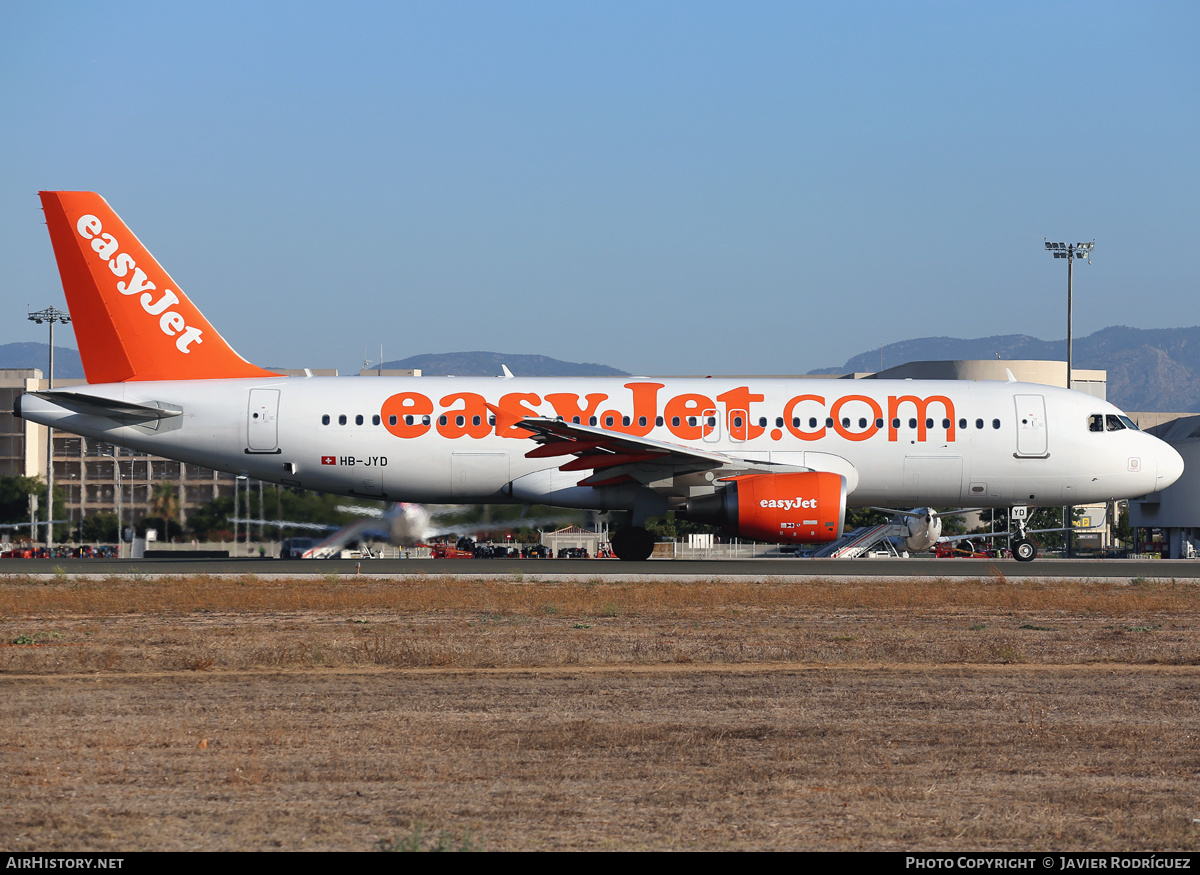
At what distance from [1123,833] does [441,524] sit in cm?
2140

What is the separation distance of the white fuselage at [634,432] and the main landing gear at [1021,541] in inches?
40.1

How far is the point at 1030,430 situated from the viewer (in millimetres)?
25359

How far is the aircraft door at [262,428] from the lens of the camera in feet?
80.4

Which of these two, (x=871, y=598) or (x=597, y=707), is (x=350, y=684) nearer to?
(x=597, y=707)

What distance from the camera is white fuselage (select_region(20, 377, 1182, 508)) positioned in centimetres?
2450

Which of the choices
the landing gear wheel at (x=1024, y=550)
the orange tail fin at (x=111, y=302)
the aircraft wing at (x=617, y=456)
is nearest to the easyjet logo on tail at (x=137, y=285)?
the orange tail fin at (x=111, y=302)

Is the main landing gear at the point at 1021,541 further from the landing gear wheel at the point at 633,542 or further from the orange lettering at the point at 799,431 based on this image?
the landing gear wheel at the point at 633,542

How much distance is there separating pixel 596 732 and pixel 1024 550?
21182mm

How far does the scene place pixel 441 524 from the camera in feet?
84.9

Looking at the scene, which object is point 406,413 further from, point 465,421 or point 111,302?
point 111,302

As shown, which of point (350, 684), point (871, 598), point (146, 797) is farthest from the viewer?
point (871, 598)

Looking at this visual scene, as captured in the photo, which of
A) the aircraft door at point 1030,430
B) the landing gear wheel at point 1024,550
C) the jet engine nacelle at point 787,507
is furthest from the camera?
the landing gear wheel at point 1024,550

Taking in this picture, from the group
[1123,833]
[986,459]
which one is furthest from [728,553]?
[1123,833]

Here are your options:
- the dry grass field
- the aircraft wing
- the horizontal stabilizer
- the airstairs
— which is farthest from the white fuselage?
the airstairs
